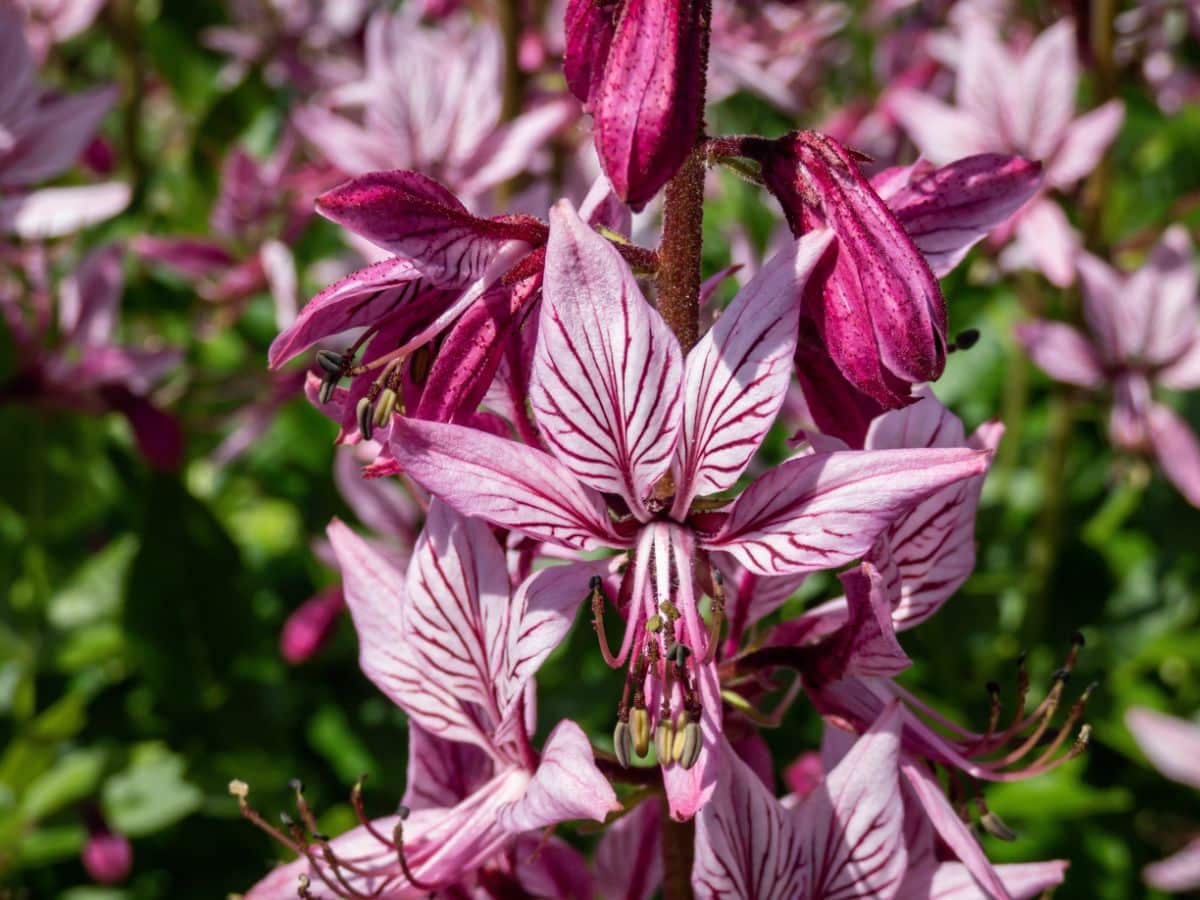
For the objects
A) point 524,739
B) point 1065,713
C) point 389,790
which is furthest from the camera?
→ point 1065,713

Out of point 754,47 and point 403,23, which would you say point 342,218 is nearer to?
point 403,23

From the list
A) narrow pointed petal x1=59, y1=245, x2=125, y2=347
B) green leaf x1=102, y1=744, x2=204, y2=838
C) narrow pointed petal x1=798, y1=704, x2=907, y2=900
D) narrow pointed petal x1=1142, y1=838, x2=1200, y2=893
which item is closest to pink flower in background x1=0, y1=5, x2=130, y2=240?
narrow pointed petal x1=59, y1=245, x2=125, y2=347

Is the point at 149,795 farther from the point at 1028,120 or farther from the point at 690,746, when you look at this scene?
the point at 1028,120

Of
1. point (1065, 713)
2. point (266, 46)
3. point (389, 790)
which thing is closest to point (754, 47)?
point (266, 46)

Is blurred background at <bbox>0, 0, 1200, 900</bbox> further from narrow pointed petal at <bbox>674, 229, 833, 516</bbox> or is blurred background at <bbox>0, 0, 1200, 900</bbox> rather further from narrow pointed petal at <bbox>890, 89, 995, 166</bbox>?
narrow pointed petal at <bbox>674, 229, 833, 516</bbox>

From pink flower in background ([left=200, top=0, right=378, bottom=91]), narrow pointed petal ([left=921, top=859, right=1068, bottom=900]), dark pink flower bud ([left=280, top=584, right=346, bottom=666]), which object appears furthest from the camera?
pink flower in background ([left=200, top=0, right=378, bottom=91])

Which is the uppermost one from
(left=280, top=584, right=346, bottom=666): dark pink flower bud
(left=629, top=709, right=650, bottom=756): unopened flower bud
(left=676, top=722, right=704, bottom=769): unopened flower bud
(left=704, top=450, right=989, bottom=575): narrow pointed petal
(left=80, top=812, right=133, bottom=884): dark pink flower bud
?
(left=704, top=450, right=989, bottom=575): narrow pointed petal

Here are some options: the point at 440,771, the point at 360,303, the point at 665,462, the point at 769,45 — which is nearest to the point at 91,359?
the point at 440,771
